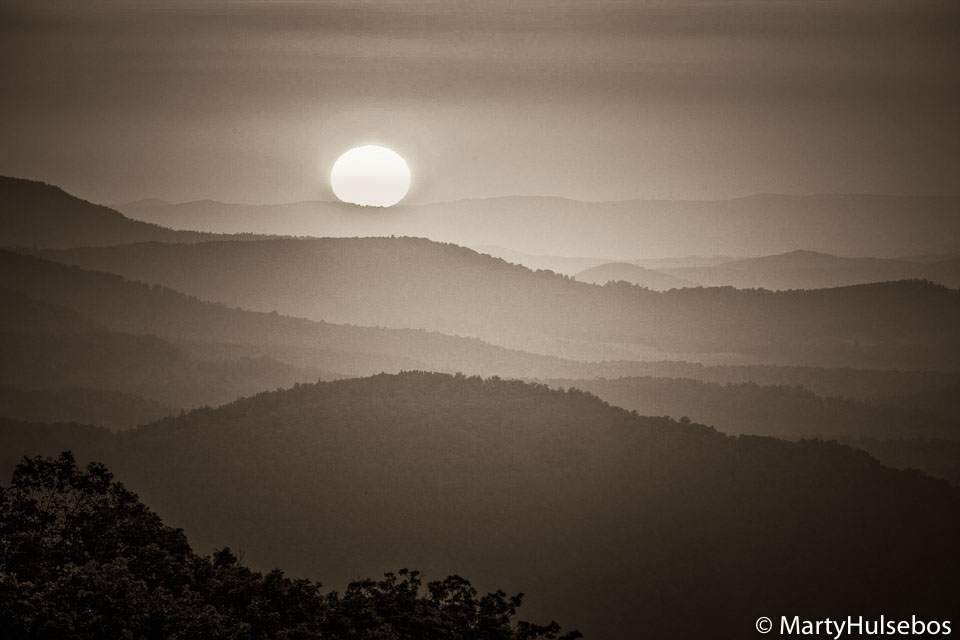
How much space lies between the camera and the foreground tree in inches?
1415

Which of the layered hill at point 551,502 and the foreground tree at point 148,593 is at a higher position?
the layered hill at point 551,502

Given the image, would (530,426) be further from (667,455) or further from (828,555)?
(828,555)

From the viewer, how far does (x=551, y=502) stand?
11100 cm

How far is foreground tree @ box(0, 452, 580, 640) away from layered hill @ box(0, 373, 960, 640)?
51090 millimetres

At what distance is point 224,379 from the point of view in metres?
178

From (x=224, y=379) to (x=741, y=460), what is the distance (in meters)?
96.4

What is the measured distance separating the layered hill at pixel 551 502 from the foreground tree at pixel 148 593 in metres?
51.1

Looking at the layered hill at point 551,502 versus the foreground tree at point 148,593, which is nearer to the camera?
the foreground tree at point 148,593

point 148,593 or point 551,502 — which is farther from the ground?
point 551,502

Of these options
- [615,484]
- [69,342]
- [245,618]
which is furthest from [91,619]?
[69,342]

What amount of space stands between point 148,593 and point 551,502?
250 feet

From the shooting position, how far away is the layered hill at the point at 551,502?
3895 inches

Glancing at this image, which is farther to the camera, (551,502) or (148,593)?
(551,502)

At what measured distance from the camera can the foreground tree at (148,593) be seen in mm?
35938
